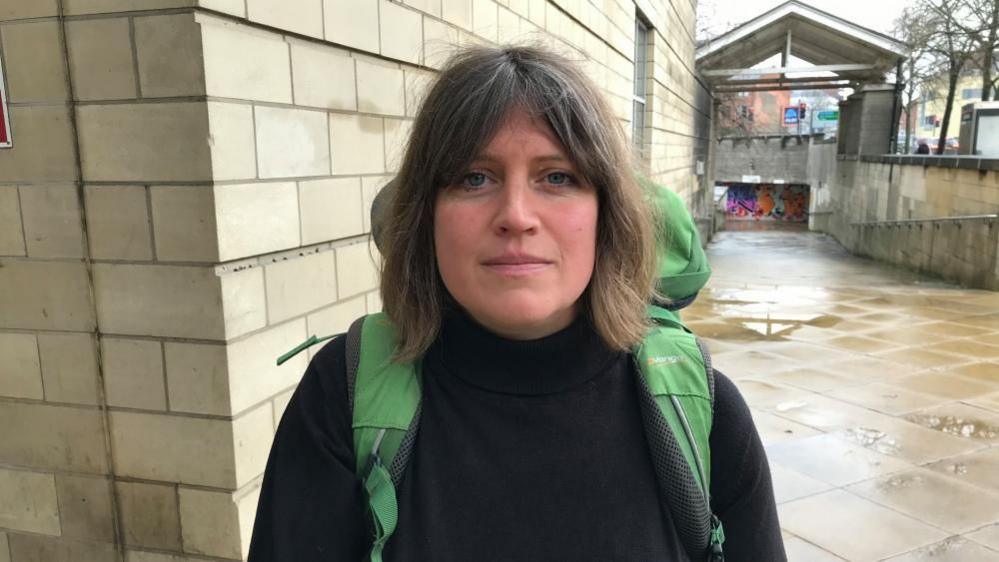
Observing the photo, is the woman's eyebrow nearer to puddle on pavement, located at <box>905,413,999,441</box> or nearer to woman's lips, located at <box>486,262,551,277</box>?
woman's lips, located at <box>486,262,551,277</box>

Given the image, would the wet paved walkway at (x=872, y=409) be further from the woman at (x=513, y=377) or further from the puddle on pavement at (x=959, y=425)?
the woman at (x=513, y=377)

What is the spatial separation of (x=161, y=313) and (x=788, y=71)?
69.5 feet

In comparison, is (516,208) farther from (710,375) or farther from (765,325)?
(765,325)

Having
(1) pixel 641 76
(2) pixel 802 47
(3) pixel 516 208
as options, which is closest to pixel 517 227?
(3) pixel 516 208

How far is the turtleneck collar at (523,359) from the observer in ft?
4.10

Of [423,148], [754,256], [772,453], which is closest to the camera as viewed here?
[423,148]

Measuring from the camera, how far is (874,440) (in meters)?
4.68

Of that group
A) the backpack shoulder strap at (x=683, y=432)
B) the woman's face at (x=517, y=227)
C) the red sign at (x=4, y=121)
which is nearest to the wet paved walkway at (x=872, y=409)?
the backpack shoulder strap at (x=683, y=432)

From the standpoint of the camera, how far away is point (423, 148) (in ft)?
4.09

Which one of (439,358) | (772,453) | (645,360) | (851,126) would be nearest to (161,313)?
(439,358)

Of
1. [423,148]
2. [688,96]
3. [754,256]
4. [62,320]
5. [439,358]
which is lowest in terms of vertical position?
[754,256]

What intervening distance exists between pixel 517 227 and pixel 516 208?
30 millimetres

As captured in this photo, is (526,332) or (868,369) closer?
(526,332)

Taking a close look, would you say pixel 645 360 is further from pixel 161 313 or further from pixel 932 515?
pixel 932 515
